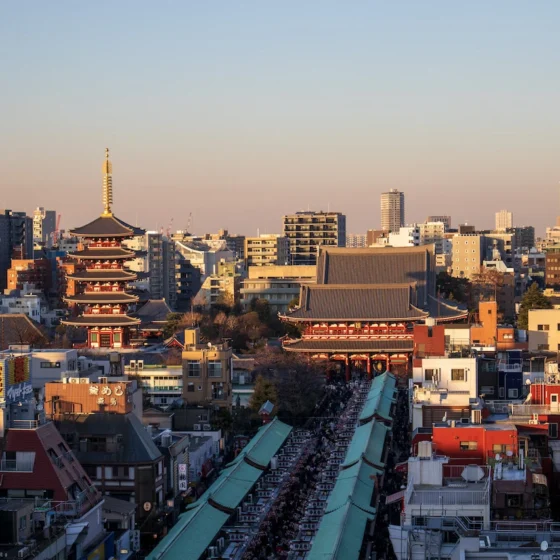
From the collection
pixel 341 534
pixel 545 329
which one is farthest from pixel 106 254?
pixel 341 534

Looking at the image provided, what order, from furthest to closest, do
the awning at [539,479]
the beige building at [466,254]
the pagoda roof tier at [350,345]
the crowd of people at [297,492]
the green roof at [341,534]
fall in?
the beige building at [466,254]
the pagoda roof tier at [350,345]
the crowd of people at [297,492]
the green roof at [341,534]
the awning at [539,479]

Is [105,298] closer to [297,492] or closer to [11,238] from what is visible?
[297,492]

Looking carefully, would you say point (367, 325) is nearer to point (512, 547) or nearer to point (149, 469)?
point (149, 469)

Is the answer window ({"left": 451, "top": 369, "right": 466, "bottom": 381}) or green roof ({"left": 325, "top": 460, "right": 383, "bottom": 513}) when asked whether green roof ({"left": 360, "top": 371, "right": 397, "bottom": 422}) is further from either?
green roof ({"left": 325, "top": 460, "right": 383, "bottom": 513})

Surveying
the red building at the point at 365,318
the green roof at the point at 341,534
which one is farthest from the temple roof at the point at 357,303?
the green roof at the point at 341,534

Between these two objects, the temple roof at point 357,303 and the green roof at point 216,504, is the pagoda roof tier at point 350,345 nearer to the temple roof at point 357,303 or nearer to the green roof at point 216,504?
the temple roof at point 357,303

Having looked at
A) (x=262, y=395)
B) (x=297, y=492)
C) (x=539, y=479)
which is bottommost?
(x=297, y=492)

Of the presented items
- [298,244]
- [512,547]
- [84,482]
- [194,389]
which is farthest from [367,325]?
[298,244]
